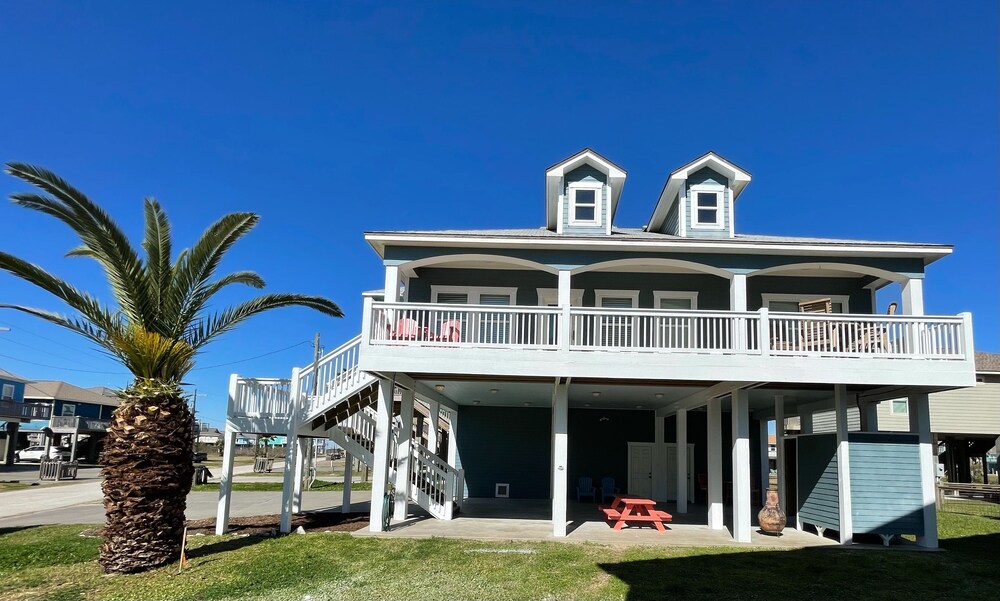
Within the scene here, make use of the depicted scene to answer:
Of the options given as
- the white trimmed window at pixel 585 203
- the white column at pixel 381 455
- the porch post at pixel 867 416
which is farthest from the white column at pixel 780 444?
the white column at pixel 381 455

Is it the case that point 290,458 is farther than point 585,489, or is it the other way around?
point 585,489

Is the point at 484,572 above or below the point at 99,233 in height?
below

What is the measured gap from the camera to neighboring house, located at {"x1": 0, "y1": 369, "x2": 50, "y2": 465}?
33.1 m

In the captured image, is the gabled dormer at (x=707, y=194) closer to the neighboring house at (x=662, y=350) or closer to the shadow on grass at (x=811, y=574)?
the neighboring house at (x=662, y=350)

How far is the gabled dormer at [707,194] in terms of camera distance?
1471cm

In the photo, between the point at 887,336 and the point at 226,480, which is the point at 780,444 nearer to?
the point at 887,336

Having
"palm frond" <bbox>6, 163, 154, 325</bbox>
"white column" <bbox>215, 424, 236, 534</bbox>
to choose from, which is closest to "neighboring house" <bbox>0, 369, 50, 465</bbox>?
"white column" <bbox>215, 424, 236, 534</bbox>

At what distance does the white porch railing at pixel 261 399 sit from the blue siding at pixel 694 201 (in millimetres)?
9533

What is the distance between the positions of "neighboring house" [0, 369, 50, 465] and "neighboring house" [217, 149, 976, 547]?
28458 millimetres

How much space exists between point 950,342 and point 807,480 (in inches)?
151

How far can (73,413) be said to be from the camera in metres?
46.3

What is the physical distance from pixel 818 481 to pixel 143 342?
1244cm

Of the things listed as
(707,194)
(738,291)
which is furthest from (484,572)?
(707,194)

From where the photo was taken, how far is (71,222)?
9.27m
